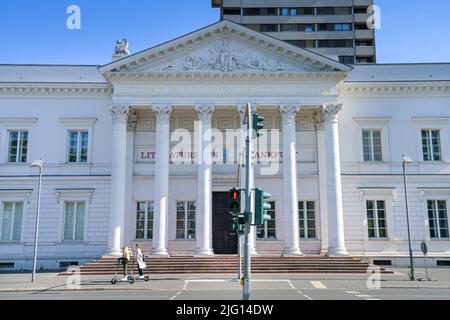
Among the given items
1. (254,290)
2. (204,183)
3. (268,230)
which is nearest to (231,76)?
(204,183)

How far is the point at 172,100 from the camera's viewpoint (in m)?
30.2

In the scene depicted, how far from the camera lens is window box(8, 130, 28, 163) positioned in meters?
32.3

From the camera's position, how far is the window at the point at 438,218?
31.4 meters

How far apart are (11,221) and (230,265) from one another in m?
15.7

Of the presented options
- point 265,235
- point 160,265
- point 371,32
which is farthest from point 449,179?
point 371,32

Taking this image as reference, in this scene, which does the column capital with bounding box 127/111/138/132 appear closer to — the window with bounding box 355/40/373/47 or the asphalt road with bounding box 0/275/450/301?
the asphalt road with bounding box 0/275/450/301

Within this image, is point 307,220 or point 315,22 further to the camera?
point 315,22

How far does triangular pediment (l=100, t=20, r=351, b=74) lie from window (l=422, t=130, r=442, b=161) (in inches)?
320

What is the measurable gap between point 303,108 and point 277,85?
2.36m

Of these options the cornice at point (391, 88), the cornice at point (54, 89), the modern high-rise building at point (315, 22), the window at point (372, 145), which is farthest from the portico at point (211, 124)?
the modern high-rise building at point (315, 22)

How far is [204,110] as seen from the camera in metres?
29.9

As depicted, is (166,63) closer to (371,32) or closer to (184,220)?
(184,220)

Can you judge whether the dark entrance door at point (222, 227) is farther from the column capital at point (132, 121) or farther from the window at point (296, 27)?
the window at point (296, 27)
